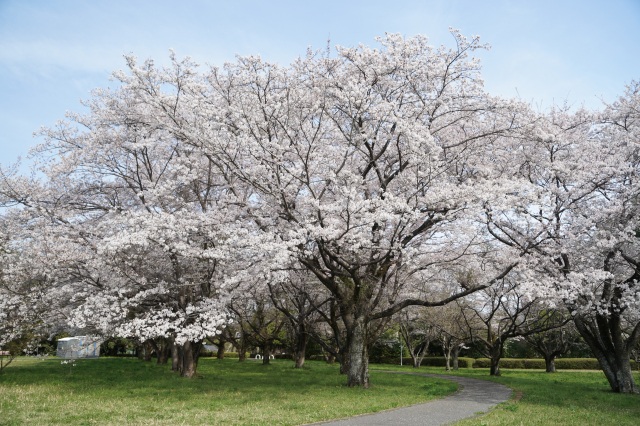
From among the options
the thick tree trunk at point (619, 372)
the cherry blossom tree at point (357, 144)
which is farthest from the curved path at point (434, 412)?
the thick tree trunk at point (619, 372)

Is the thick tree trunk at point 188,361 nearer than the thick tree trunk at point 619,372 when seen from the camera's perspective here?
No

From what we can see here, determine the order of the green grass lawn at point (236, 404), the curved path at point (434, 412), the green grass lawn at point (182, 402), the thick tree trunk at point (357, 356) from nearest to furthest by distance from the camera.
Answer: the green grass lawn at point (182, 402) → the green grass lawn at point (236, 404) → the curved path at point (434, 412) → the thick tree trunk at point (357, 356)

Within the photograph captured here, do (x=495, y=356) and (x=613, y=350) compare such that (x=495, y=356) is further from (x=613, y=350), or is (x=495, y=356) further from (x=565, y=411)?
(x=565, y=411)

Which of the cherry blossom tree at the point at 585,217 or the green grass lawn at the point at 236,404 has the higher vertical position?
the cherry blossom tree at the point at 585,217

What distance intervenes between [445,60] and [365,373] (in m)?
10.9

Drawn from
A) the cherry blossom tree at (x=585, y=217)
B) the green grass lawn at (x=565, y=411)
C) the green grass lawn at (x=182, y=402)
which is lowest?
the green grass lawn at (x=182, y=402)

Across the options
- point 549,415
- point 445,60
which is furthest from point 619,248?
point 445,60

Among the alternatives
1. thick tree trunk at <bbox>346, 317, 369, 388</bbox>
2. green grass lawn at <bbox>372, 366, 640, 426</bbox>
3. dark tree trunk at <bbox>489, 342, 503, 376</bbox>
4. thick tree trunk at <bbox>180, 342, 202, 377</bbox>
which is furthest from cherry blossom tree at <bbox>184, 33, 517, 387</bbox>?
dark tree trunk at <bbox>489, 342, 503, 376</bbox>

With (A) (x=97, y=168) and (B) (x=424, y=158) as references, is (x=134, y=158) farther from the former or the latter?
(B) (x=424, y=158)

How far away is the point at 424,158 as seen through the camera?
14.6 metres

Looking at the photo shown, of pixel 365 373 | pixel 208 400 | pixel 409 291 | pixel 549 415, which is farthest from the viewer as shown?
pixel 409 291

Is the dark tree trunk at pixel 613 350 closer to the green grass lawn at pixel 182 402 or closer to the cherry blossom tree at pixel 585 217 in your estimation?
the cherry blossom tree at pixel 585 217

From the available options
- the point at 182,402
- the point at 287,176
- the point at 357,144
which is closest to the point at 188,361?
the point at 182,402

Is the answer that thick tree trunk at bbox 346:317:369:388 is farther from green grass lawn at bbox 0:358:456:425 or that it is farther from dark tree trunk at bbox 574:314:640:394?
dark tree trunk at bbox 574:314:640:394
